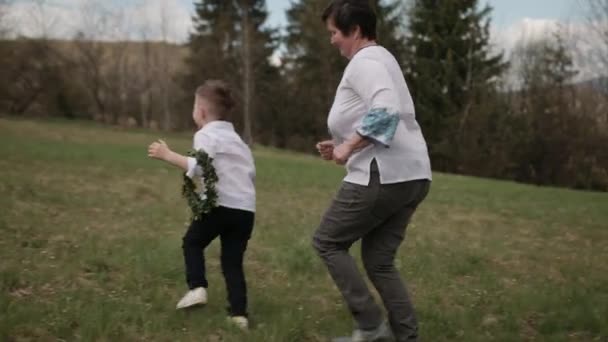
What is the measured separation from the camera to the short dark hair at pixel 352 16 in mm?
3236

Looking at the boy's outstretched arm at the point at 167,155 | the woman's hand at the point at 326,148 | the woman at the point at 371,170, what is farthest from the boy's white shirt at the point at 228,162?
the woman at the point at 371,170

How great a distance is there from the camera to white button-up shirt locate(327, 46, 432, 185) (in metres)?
3.03

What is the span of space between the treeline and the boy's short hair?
28682 millimetres

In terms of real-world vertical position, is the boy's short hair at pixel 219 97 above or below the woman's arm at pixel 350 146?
above

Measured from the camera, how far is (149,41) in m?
52.2

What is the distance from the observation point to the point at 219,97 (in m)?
3.91

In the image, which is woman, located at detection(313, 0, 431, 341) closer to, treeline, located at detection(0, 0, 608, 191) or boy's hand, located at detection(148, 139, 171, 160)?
boy's hand, located at detection(148, 139, 171, 160)

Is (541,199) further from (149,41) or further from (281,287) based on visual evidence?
(149,41)

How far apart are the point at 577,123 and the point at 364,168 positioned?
33313 mm

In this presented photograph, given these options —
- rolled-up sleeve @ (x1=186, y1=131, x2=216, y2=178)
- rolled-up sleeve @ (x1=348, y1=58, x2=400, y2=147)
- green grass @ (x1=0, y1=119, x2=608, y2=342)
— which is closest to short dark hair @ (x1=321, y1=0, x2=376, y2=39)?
rolled-up sleeve @ (x1=348, y1=58, x2=400, y2=147)

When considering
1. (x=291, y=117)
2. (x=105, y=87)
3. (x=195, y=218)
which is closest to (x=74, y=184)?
(x=195, y=218)

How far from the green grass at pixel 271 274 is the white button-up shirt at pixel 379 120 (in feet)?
4.40

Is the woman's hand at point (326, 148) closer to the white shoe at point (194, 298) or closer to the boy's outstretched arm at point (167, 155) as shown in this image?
the boy's outstretched arm at point (167, 155)

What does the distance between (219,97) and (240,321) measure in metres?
1.51
